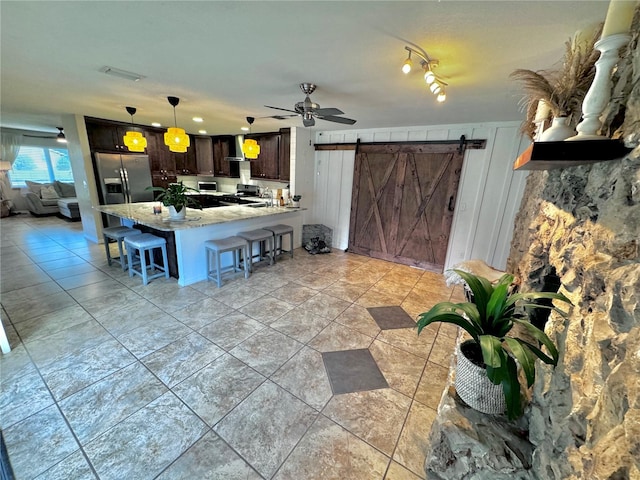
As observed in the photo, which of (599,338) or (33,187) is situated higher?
(599,338)

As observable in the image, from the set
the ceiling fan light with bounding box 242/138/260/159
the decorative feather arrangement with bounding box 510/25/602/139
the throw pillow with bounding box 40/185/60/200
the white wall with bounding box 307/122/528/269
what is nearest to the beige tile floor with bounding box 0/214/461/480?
the white wall with bounding box 307/122/528/269

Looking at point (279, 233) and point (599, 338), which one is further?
point (279, 233)

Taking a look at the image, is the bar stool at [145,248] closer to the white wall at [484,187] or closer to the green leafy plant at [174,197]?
the green leafy plant at [174,197]

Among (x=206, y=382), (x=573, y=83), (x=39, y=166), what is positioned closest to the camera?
(x=573, y=83)

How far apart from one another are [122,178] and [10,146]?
499 cm

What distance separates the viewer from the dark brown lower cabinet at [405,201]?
167 inches

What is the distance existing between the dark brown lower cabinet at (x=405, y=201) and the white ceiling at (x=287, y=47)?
1.24m

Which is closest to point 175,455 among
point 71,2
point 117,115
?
point 71,2

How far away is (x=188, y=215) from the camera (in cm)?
395

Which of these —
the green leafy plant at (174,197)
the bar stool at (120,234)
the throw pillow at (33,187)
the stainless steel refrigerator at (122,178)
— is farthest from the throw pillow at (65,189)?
the green leafy plant at (174,197)

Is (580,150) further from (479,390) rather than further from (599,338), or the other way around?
(479,390)

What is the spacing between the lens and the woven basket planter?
4.15ft

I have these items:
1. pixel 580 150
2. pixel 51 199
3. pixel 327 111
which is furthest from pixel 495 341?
pixel 51 199

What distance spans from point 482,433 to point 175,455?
1672 mm
